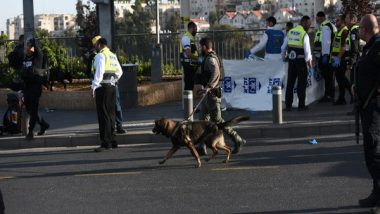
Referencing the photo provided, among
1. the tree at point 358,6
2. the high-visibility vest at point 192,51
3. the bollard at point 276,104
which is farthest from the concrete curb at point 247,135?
the tree at point 358,6

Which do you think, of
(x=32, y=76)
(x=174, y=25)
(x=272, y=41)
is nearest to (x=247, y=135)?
(x=272, y=41)

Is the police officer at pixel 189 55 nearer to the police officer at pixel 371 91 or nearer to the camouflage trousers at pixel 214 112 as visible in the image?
the camouflage trousers at pixel 214 112

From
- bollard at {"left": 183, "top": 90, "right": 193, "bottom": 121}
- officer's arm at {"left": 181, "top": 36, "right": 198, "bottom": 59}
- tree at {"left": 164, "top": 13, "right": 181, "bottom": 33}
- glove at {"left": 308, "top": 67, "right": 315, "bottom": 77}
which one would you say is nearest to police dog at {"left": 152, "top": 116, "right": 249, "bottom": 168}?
bollard at {"left": 183, "top": 90, "right": 193, "bottom": 121}

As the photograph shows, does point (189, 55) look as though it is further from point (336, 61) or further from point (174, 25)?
point (174, 25)

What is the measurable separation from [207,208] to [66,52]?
1393 cm

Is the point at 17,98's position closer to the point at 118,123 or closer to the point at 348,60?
the point at 118,123

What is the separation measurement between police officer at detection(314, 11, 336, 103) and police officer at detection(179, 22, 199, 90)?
8.55 ft

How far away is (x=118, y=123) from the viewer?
13.0 m

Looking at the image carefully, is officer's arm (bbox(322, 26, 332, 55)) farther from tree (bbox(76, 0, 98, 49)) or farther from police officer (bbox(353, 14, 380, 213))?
tree (bbox(76, 0, 98, 49))

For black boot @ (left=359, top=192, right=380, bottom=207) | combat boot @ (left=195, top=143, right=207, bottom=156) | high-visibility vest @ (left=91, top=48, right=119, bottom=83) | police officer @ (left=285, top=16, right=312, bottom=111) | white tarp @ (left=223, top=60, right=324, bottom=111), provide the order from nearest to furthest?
1. black boot @ (left=359, top=192, right=380, bottom=207)
2. combat boot @ (left=195, top=143, right=207, bottom=156)
3. high-visibility vest @ (left=91, top=48, right=119, bottom=83)
4. police officer @ (left=285, top=16, right=312, bottom=111)
5. white tarp @ (left=223, top=60, right=324, bottom=111)

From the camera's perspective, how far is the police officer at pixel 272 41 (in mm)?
15585

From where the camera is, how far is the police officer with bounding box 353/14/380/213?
23.0 feet

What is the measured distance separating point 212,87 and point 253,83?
4.60 metres

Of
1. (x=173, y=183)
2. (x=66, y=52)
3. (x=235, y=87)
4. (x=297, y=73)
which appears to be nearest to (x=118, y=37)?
(x=66, y=52)
